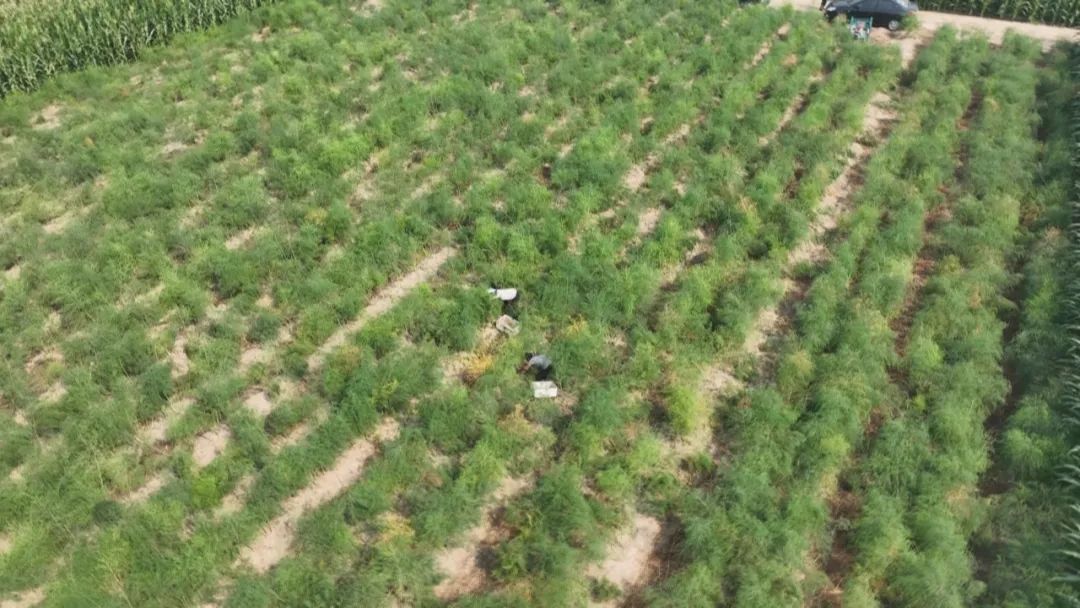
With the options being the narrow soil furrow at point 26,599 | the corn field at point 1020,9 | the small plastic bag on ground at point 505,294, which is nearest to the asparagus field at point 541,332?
the narrow soil furrow at point 26,599

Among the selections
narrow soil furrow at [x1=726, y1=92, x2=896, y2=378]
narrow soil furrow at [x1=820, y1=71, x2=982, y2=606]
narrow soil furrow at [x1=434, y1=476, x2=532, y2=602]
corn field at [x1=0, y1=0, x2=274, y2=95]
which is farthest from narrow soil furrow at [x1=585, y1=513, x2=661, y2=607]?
corn field at [x1=0, y1=0, x2=274, y2=95]

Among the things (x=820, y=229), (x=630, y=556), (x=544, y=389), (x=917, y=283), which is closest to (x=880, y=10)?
(x=820, y=229)

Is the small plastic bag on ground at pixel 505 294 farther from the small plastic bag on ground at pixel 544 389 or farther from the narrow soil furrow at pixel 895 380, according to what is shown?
the narrow soil furrow at pixel 895 380

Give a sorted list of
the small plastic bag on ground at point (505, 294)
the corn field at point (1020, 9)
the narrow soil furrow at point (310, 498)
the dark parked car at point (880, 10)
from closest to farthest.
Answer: the narrow soil furrow at point (310, 498) < the small plastic bag on ground at point (505, 294) < the dark parked car at point (880, 10) < the corn field at point (1020, 9)

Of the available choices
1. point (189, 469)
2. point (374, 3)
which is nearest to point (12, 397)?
point (189, 469)

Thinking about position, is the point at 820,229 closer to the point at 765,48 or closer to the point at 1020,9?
the point at 765,48

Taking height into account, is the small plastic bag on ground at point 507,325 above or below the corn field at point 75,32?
Result: below

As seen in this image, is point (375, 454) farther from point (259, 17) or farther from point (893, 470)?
point (259, 17)
